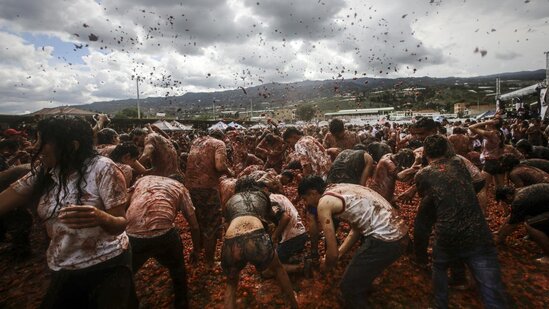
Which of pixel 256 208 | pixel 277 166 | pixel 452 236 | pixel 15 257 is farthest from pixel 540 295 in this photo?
pixel 15 257

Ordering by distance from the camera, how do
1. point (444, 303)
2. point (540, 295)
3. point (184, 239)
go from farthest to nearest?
1. point (184, 239)
2. point (540, 295)
3. point (444, 303)

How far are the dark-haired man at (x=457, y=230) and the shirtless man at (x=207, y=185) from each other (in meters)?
2.90

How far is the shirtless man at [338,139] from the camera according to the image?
616 centimetres

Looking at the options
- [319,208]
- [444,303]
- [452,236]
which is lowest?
[444,303]

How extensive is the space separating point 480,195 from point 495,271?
2.65m

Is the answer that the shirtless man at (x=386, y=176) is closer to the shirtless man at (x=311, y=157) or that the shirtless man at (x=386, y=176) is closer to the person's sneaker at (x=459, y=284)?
the shirtless man at (x=311, y=157)

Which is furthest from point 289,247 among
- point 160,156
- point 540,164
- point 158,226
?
point 540,164

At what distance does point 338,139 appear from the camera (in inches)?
257

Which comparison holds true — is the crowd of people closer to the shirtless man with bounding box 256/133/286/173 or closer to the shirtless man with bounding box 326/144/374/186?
the shirtless man with bounding box 326/144/374/186

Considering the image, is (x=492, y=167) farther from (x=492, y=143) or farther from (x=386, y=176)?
(x=386, y=176)

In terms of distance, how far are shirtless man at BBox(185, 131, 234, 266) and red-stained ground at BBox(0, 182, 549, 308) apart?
0.56m

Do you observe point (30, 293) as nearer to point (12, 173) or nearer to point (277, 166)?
point (12, 173)

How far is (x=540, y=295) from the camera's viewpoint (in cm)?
371

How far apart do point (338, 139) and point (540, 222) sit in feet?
11.8
